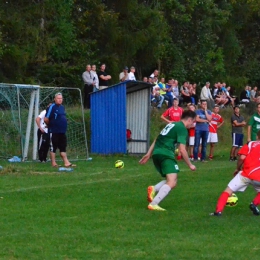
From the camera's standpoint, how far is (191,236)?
9.86m

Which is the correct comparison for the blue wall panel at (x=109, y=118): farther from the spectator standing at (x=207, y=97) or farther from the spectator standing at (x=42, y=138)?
the spectator standing at (x=207, y=97)

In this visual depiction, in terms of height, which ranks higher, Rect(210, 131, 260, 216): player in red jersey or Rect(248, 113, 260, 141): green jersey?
Rect(248, 113, 260, 141): green jersey

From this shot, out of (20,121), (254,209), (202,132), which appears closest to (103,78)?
(202,132)

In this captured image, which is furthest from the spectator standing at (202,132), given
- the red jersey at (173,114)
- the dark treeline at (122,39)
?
the dark treeline at (122,39)

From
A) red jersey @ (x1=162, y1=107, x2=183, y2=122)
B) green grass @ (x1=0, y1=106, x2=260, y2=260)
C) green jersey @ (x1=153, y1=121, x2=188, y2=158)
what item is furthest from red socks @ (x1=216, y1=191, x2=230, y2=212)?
red jersey @ (x1=162, y1=107, x2=183, y2=122)

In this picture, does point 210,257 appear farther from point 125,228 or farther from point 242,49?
point 242,49

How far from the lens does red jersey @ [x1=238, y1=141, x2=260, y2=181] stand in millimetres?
11266

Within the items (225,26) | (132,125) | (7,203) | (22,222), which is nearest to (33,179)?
(7,203)

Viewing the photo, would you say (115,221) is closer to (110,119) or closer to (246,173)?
(246,173)

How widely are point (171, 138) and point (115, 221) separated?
1.74 meters

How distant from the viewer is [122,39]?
3459 cm

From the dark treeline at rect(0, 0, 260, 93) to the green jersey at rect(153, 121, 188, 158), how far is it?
756 inches

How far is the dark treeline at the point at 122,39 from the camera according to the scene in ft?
103

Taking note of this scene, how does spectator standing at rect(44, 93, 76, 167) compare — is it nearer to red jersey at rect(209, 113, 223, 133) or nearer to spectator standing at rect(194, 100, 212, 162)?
spectator standing at rect(194, 100, 212, 162)
